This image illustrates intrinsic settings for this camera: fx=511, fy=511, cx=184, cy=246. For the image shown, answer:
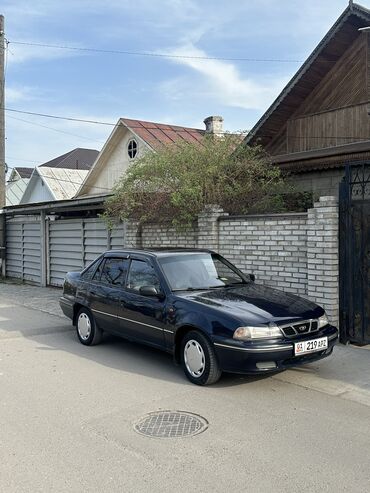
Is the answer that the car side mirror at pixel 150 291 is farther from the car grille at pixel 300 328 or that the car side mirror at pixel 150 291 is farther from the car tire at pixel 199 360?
the car grille at pixel 300 328

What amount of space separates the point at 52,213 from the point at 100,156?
10.9 m

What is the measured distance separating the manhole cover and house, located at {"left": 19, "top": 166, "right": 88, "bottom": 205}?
26.7m

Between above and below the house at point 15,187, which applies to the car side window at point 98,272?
below

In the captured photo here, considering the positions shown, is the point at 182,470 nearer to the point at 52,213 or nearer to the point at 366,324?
the point at 366,324

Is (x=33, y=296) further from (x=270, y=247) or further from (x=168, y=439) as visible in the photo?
(x=168, y=439)

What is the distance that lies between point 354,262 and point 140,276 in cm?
300

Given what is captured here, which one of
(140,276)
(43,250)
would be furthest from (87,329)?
(43,250)

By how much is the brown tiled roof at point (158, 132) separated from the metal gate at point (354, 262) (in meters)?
16.3

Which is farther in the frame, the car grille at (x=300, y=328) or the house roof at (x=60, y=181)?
the house roof at (x=60, y=181)

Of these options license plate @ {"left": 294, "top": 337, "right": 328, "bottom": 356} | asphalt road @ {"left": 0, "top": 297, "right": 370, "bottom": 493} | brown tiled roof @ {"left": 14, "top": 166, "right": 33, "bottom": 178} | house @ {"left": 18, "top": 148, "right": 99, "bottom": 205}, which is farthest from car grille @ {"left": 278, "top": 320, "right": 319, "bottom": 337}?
brown tiled roof @ {"left": 14, "top": 166, "right": 33, "bottom": 178}

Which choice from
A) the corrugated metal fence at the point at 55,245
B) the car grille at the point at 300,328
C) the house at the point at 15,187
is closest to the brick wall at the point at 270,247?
the car grille at the point at 300,328

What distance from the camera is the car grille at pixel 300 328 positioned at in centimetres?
541

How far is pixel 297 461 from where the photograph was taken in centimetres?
375

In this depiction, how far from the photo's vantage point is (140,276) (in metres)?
6.84
